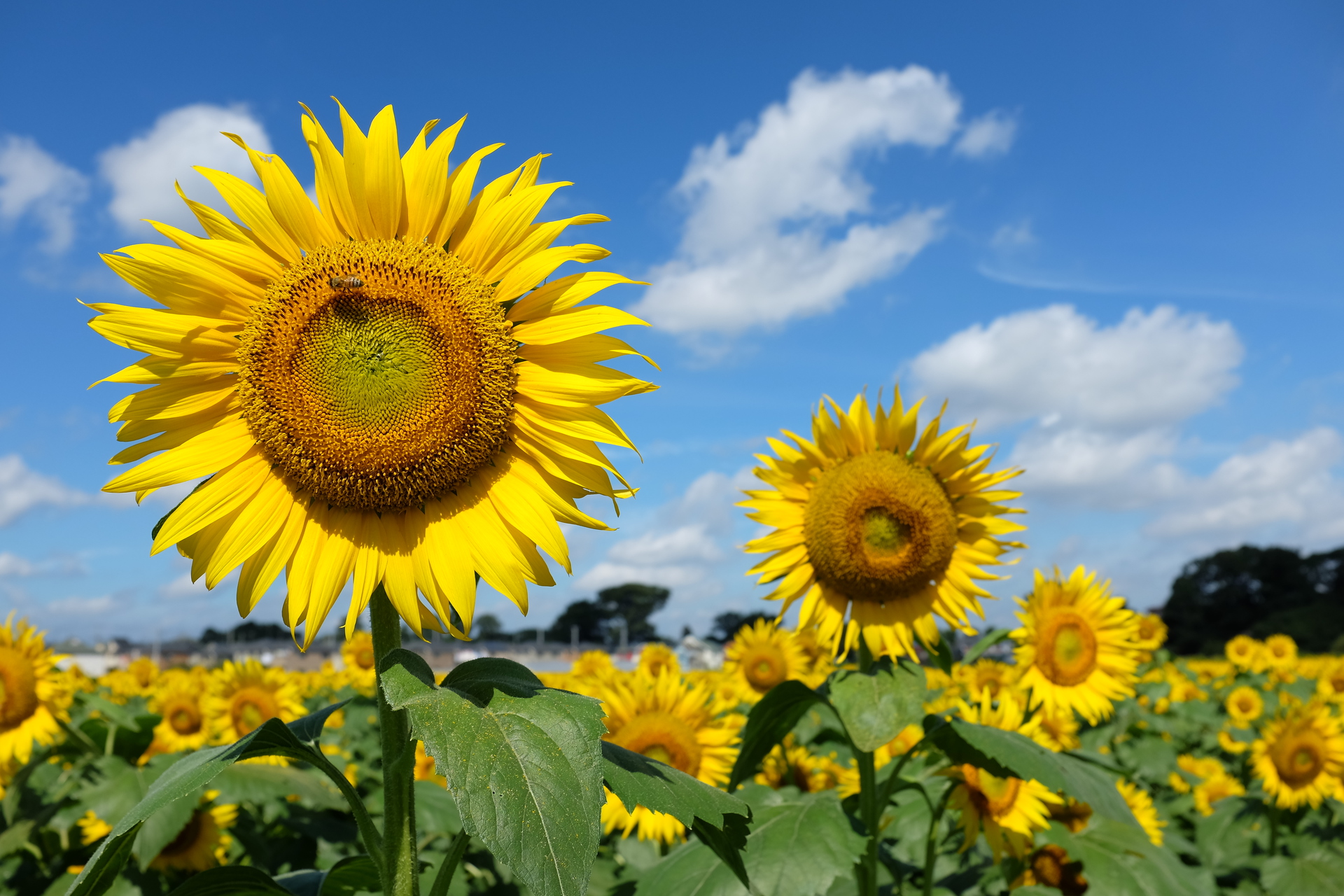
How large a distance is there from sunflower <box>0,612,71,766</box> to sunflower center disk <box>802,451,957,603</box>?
17.6 ft

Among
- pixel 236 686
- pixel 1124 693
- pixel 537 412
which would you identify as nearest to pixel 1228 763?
pixel 1124 693

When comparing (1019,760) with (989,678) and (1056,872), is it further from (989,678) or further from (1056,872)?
(989,678)

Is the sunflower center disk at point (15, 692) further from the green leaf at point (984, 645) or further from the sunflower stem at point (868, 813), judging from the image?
the green leaf at point (984, 645)

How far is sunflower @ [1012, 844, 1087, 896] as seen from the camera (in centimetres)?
565

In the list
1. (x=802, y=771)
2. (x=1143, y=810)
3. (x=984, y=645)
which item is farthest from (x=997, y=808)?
(x=802, y=771)

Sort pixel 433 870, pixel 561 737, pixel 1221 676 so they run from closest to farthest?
pixel 561 737, pixel 433 870, pixel 1221 676

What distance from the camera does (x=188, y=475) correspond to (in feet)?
7.38

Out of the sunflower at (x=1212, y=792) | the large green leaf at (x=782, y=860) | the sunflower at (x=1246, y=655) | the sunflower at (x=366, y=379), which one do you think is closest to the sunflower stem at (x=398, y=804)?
the sunflower at (x=366, y=379)

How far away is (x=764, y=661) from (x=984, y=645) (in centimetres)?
447

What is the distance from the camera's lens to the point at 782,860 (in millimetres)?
3242

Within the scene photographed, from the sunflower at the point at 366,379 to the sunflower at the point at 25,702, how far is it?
200 inches

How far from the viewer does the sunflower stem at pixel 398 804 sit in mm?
2133

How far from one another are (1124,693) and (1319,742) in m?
4.30

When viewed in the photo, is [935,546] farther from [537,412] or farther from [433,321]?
[433,321]
